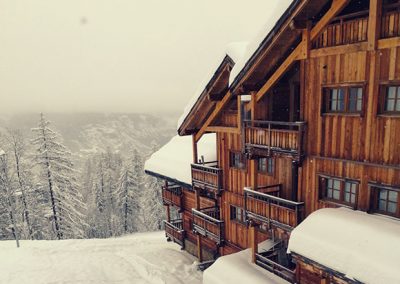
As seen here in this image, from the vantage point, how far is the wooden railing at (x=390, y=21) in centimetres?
871

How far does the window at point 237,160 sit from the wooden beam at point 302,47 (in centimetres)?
418

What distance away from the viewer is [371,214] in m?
9.77

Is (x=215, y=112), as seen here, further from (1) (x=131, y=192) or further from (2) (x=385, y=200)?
(1) (x=131, y=192)

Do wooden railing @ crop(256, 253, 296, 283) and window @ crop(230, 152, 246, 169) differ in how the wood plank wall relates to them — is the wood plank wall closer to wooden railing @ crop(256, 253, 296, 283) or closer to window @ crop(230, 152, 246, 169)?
wooden railing @ crop(256, 253, 296, 283)

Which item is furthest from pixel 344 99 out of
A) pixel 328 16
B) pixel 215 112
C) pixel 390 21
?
pixel 215 112

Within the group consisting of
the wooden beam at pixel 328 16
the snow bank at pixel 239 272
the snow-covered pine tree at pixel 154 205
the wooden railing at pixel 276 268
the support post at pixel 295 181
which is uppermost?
the wooden beam at pixel 328 16

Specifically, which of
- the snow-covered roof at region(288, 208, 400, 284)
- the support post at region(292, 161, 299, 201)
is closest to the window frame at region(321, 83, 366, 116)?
the support post at region(292, 161, 299, 201)

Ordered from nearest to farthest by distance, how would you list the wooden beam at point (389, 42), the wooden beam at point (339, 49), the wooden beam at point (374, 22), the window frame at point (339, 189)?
1. the wooden beam at point (389, 42)
2. the wooden beam at point (374, 22)
3. the wooden beam at point (339, 49)
4. the window frame at point (339, 189)

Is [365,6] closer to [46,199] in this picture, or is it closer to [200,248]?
[200,248]

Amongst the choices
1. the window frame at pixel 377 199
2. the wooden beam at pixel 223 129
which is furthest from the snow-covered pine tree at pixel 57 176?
the window frame at pixel 377 199

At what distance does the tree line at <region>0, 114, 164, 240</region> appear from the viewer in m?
31.7

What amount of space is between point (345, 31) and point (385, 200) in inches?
222

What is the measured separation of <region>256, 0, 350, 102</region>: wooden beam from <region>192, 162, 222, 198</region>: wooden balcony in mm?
5571

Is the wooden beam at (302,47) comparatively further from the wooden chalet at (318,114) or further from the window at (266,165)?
the window at (266,165)
